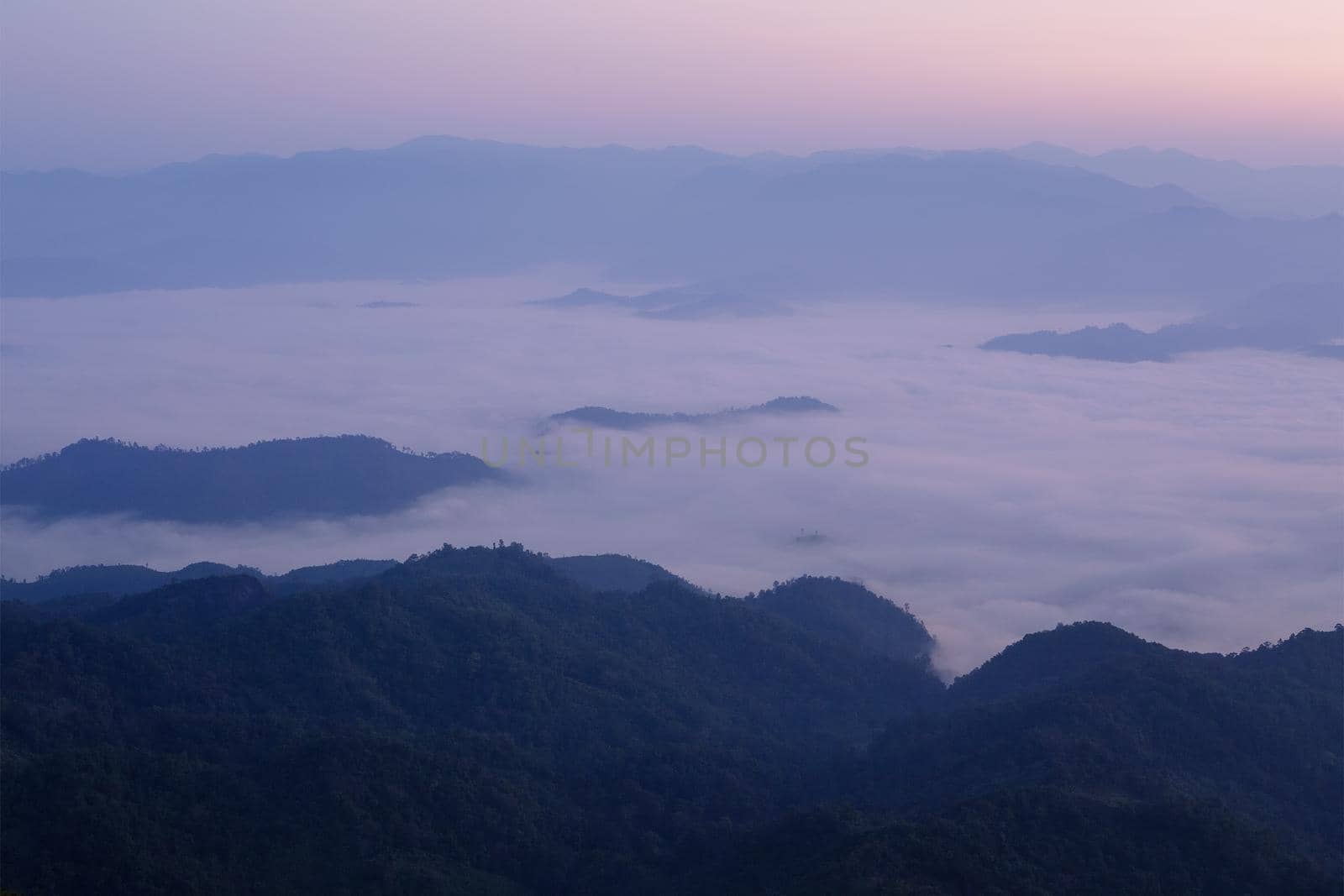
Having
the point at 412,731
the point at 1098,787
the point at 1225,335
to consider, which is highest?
the point at 1225,335

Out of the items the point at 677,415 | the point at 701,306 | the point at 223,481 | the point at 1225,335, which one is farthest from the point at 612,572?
the point at 701,306

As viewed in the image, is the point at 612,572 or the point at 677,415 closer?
the point at 612,572

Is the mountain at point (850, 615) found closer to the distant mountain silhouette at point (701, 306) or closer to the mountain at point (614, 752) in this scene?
the mountain at point (614, 752)

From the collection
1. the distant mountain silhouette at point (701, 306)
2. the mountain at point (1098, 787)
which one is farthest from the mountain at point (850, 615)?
the distant mountain silhouette at point (701, 306)

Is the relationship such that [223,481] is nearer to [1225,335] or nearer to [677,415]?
[677,415]

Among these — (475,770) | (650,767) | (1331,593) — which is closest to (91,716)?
(475,770)

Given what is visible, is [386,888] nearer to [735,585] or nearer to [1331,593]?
[735,585]
